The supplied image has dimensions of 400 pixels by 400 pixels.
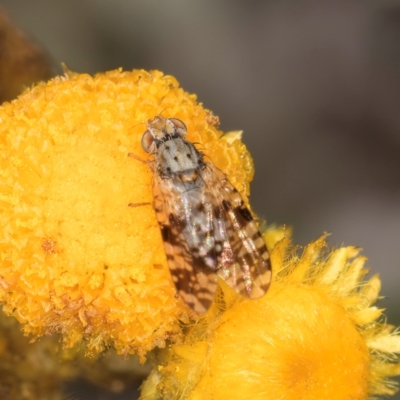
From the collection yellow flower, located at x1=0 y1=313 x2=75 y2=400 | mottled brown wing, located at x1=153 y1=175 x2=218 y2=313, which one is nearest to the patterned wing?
mottled brown wing, located at x1=153 y1=175 x2=218 y2=313

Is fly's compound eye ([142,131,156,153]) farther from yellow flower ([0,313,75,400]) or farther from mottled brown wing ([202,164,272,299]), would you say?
yellow flower ([0,313,75,400])

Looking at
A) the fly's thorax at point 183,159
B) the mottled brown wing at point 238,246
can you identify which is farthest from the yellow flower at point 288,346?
the fly's thorax at point 183,159

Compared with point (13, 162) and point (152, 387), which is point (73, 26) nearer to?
point (13, 162)

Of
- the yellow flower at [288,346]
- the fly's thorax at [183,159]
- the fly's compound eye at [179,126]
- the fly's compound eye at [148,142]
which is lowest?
the yellow flower at [288,346]

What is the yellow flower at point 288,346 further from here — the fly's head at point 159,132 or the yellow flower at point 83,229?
the fly's head at point 159,132

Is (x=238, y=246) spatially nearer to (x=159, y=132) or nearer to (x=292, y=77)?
(x=159, y=132)

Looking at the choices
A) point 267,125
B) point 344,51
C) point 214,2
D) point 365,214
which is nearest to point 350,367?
point 365,214
